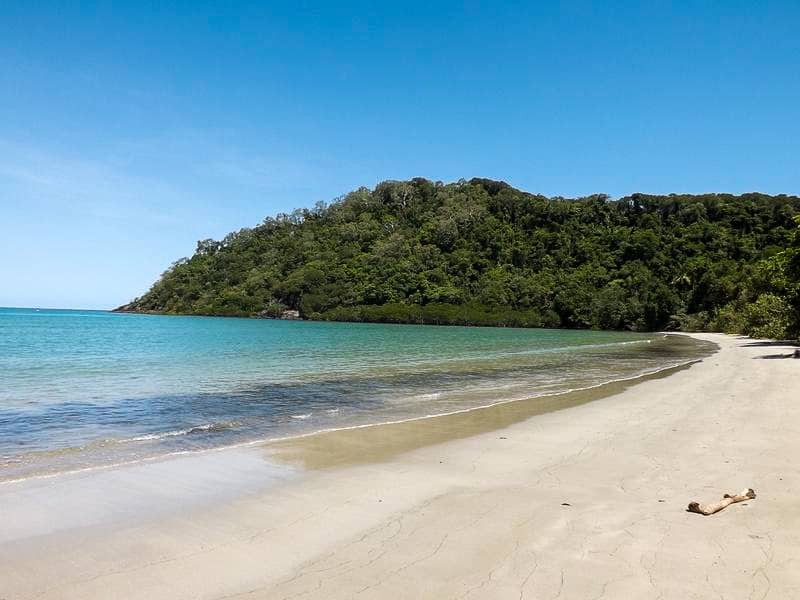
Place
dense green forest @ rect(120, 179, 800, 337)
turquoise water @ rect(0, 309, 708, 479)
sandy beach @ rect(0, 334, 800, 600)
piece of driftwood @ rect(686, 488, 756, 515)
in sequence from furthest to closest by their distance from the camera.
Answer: dense green forest @ rect(120, 179, 800, 337), turquoise water @ rect(0, 309, 708, 479), piece of driftwood @ rect(686, 488, 756, 515), sandy beach @ rect(0, 334, 800, 600)

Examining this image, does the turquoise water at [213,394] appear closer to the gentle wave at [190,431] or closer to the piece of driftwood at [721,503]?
the gentle wave at [190,431]

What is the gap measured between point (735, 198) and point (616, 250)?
35100 millimetres

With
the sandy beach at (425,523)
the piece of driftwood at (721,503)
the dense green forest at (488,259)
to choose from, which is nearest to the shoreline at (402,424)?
the sandy beach at (425,523)

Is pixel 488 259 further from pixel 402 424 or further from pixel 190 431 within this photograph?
pixel 190 431

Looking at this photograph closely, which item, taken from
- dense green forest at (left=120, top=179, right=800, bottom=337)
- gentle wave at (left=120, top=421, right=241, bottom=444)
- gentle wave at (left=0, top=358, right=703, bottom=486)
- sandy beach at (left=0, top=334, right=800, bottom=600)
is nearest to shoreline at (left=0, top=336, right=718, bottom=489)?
gentle wave at (left=0, top=358, right=703, bottom=486)

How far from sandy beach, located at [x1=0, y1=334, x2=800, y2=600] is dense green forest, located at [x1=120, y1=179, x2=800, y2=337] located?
8779 cm

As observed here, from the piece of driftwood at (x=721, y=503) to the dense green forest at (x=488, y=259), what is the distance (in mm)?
88990

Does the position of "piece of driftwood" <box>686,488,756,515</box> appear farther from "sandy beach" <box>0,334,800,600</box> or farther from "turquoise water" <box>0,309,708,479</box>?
"turquoise water" <box>0,309,708,479</box>

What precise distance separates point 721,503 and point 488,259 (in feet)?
490

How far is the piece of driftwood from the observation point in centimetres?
591

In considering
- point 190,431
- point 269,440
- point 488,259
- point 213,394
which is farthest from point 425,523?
point 488,259

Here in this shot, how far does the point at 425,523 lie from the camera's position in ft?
19.4

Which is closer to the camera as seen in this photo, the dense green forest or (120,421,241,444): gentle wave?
(120,421,241,444): gentle wave

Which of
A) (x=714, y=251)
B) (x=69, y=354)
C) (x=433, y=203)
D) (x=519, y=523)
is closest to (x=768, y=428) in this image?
(x=519, y=523)
